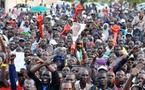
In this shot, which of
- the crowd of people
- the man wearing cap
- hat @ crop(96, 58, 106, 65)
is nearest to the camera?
the crowd of people

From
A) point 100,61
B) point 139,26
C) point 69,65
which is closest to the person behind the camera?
point 69,65

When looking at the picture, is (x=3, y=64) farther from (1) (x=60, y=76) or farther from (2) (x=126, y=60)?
(2) (x=126, y=60)

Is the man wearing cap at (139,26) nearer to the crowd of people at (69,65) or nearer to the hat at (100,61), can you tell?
the crowd of people at (69,65)

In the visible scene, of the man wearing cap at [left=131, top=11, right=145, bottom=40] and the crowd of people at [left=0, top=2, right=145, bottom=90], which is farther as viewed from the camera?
the man wearing cap at [left=131, top=11, right=145, bottom=40]

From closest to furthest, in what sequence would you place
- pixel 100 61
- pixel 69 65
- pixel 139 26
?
pixel 69 65
pixel 100 61
pixel 139 26

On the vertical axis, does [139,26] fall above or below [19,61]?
above

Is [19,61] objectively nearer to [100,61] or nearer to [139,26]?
[100,61]

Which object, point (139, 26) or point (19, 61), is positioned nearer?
point (19, 61)

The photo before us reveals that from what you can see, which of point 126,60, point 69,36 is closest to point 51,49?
point 69,36

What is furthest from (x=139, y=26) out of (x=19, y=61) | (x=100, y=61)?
(x=19, y=61)

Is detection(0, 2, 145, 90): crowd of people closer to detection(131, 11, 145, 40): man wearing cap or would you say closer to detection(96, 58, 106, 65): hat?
detection(96, 58, 106, 65): hat

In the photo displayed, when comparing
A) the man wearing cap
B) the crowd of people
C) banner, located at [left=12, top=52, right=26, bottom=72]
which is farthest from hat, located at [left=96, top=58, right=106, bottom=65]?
the man wearing cap

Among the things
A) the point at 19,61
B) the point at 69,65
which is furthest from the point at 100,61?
the point at 19,61

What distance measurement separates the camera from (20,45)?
12.0 meters
